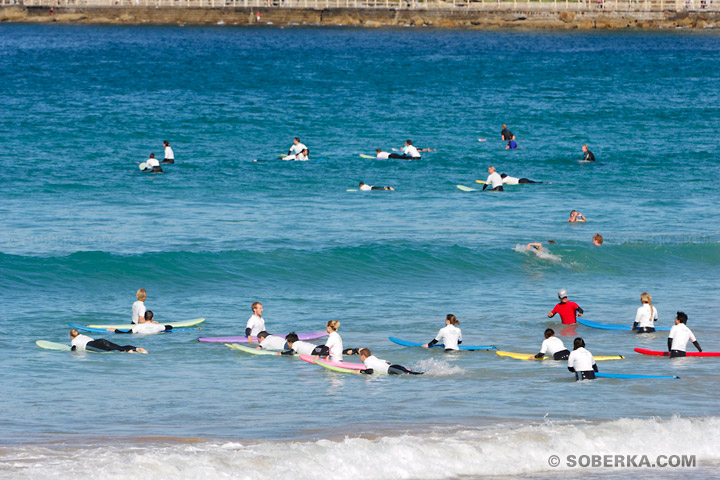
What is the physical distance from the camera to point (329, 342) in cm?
1958

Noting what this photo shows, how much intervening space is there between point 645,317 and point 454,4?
12255 cm

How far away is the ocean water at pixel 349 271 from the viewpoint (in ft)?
47.9

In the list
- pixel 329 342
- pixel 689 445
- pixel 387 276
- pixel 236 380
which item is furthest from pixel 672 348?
pixel 387 276

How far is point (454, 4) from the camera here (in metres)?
138

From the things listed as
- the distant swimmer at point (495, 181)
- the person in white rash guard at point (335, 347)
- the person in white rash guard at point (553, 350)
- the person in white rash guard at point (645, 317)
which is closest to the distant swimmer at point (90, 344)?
the person in white rash guard at point (335, 347)

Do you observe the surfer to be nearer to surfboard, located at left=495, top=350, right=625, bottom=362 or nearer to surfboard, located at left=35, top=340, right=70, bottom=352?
surfboard, located at left=495, top=350, right=625, bottom=362

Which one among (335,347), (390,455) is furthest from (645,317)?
(390,455)

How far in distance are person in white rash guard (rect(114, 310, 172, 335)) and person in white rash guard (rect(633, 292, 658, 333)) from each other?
37.0ft

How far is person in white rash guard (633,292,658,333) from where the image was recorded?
71.1 feet

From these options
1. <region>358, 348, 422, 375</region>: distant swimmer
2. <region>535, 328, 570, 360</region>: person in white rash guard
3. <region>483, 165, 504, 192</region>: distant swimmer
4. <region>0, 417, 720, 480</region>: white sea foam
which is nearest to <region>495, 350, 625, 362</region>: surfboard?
<region>535, 328, 570, 360</region>: person in white rash guard

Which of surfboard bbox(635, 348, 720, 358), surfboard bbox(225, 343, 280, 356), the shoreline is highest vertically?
the shoreline

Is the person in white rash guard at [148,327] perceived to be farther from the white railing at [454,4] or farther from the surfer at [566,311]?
the white railing at [454,4]

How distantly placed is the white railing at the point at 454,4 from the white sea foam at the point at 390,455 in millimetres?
125726

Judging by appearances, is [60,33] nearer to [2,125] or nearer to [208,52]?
[208,52]
